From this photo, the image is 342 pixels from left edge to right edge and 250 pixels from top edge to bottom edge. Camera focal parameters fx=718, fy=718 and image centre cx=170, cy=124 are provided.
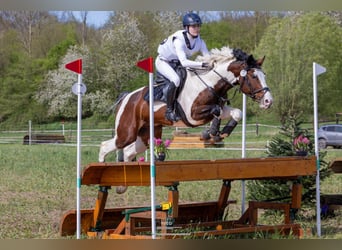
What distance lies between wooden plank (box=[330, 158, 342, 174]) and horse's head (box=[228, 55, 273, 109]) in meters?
1.56

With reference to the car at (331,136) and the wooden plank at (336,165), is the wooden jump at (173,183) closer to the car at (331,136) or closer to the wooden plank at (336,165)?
the wooden plank at (336,165)

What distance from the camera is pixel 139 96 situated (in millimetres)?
6531

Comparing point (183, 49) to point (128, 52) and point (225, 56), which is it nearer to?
point (225, 56)

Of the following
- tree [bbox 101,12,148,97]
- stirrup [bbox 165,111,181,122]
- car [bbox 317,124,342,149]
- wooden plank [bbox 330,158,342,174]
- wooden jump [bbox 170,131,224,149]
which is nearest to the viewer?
stirrup [bbox 165,111,181,122]

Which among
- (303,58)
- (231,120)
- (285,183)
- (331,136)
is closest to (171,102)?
(231,120)

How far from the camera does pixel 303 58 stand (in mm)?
25875

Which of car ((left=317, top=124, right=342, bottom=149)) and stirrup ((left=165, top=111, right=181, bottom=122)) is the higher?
stirrup ((left=165, top=111, right=181, bottom=122))

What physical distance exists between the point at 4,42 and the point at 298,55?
10772 mm

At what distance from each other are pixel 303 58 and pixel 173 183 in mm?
21332

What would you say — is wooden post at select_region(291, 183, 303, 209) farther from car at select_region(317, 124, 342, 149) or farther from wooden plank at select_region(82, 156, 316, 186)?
car at select_region(317, 124, 342, 149)

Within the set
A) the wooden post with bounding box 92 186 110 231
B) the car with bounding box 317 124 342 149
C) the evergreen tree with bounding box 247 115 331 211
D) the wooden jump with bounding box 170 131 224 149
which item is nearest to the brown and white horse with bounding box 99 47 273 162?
the wooden post with bounding box 92 186 110 231

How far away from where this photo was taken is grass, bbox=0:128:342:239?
6.72 metres
